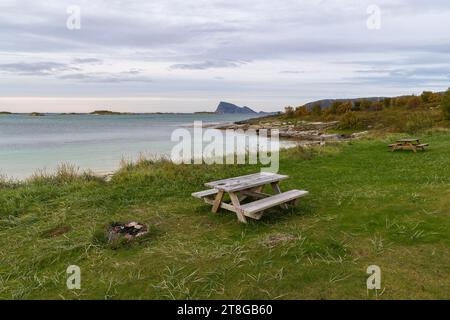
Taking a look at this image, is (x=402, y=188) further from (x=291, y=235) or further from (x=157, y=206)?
(x=157, y=206)

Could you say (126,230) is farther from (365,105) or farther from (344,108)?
(365,105)

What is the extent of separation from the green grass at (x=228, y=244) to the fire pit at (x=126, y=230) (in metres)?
0.18

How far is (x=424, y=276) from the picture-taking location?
382 centimetres

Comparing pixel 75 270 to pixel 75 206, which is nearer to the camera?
pixel 75 270

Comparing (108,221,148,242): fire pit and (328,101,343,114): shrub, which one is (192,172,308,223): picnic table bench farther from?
(328,101,343,114): shrub

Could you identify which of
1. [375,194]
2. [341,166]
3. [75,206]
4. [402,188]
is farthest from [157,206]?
[341,166]

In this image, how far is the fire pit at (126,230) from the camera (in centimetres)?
512

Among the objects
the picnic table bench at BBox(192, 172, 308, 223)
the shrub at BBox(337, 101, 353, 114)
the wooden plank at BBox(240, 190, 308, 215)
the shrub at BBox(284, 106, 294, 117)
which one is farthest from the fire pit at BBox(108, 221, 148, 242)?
the shrub at BBox(284, 106, 294, 117)

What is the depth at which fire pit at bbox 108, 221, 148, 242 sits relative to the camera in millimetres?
Answer: 5121

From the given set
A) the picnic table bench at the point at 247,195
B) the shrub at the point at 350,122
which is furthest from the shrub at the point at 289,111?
the picnic table bench at the point at 247,195

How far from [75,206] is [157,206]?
1719 mm

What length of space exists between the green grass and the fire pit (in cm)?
18

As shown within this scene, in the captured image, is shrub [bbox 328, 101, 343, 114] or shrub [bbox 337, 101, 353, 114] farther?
shrub [bbox 328, 101, 343, 114]

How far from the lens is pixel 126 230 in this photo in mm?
5355
